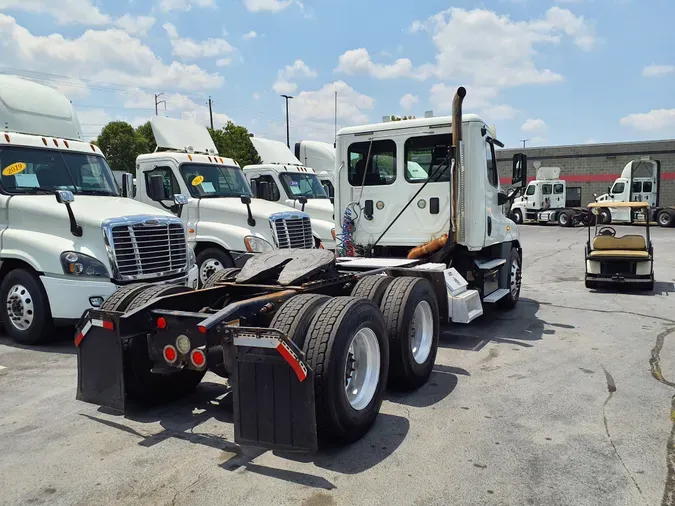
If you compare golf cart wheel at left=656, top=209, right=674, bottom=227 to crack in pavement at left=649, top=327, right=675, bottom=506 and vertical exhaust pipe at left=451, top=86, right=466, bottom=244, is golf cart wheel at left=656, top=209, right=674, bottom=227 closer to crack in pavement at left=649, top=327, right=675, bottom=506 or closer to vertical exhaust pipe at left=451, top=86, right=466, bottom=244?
crack in pavement at left=649, top=327, right=675, bottom=506

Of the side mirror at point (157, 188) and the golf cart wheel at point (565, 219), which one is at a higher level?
the side mirror at point (157, 188)

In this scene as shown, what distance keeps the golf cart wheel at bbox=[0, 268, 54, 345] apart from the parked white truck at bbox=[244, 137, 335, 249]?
21.2ft

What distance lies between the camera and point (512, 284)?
892 cm

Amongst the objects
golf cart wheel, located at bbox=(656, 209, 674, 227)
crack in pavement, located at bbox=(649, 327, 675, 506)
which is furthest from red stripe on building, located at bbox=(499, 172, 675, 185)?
crack in pavement, located at bbox=(649, 327, 675, 506)

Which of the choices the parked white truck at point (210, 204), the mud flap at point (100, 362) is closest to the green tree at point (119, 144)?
the parked white truck at point (210, 204)

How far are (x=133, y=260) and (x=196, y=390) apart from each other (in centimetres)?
253

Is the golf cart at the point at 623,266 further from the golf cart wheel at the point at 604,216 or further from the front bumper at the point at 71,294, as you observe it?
the front bumper at the point at 71,294

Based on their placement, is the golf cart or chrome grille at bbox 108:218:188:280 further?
the golf cart

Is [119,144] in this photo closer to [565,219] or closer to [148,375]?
[565,219]

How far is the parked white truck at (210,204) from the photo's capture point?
988 cm

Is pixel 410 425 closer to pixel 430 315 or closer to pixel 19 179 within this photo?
pixel 430 315

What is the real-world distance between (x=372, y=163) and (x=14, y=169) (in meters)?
4.88

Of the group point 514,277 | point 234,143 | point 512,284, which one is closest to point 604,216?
point 514,277

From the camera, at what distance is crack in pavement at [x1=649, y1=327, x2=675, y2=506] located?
3232 mm
